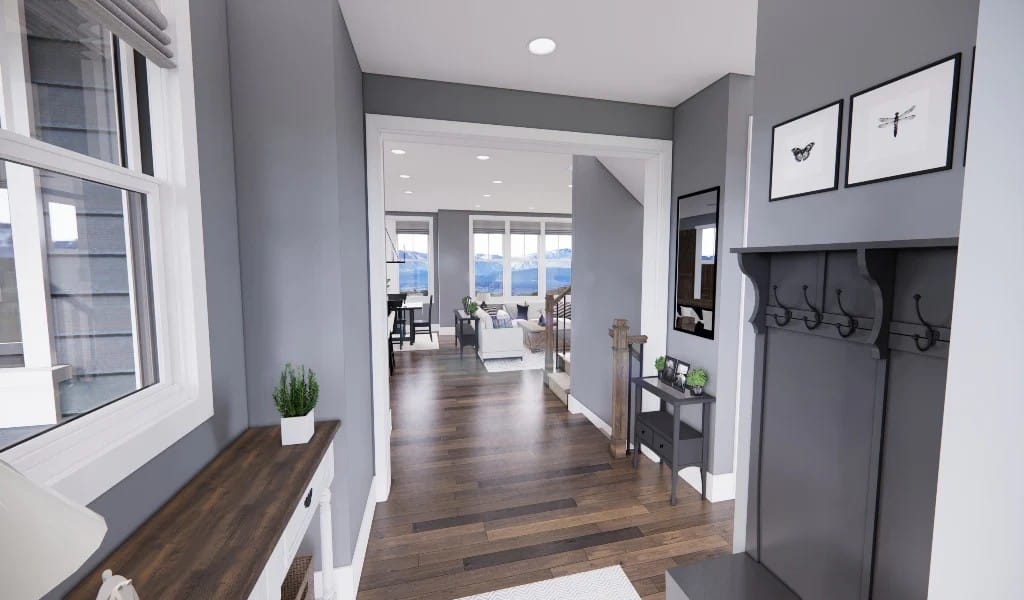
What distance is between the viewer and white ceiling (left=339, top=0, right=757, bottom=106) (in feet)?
6.47

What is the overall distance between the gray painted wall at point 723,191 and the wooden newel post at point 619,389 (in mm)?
489

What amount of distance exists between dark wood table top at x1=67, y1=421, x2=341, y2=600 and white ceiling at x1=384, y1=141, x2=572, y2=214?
8.50 feet

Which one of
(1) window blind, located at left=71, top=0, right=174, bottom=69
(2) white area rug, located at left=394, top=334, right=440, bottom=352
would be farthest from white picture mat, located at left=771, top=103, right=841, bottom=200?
(2) white area rug, located at left=394, top=334, right=440, bottom=352

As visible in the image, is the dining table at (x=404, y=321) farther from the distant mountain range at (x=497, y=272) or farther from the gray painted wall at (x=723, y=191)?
the gray painted wall at (x=723, y=191)

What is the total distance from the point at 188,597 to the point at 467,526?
1783 mm

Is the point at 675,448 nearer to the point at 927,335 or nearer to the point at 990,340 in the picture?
the point at 927,335

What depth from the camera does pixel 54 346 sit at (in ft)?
3.05

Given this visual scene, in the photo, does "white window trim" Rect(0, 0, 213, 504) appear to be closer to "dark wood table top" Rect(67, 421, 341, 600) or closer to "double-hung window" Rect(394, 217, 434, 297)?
"dark wood table top" Rect(67, 421, 341, 600)

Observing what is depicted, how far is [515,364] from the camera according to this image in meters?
6.40

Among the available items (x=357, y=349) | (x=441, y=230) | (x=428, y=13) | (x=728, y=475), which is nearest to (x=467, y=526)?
(x=357, y=349)

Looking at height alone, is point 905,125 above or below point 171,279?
above

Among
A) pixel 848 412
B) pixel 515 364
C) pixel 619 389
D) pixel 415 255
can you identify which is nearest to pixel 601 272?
pixel 619 389

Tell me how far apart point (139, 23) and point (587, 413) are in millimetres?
3968

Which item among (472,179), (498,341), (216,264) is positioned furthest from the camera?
(498,341)
